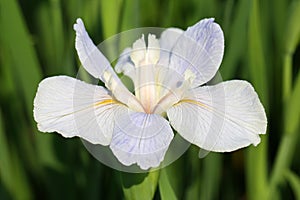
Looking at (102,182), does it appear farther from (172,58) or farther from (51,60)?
(172,58)

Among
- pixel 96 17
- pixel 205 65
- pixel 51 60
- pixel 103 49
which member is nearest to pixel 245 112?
pixel 205 65

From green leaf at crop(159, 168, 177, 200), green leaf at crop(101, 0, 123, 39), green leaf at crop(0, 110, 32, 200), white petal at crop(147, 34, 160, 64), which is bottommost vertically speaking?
green leaf at crop(0, 110, 32, 200)

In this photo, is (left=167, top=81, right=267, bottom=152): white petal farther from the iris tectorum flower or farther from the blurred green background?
the blurred green background

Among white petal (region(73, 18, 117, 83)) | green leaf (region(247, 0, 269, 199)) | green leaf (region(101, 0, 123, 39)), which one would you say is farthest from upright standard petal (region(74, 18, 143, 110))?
green leaf (region(247, 0, 269, 199))

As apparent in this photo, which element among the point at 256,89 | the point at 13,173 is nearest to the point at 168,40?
the point at 256,89

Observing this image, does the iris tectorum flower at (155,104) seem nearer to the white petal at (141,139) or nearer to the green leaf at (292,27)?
the white petal at (141,139)

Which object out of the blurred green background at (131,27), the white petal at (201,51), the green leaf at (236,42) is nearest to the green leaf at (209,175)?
the blurred green background at (131,27)

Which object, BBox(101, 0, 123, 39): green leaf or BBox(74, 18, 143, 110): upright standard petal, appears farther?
BBox(101, 0, 123, 39): green leaf
